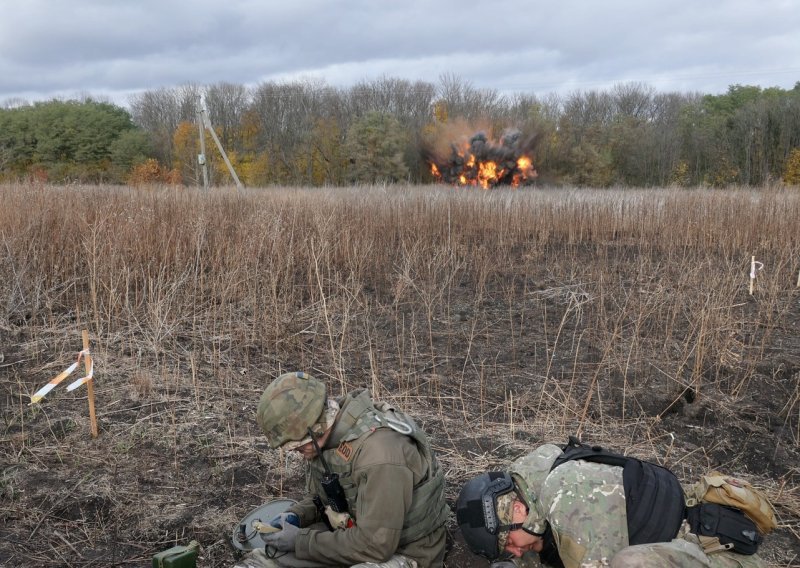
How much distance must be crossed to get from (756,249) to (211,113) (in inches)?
1151

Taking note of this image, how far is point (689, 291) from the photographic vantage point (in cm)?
633

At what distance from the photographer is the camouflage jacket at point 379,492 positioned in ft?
6.46

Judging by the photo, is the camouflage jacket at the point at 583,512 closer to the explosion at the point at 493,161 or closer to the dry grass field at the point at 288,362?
the dry grass field at the point at 288,362

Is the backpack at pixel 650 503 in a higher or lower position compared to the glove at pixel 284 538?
higher

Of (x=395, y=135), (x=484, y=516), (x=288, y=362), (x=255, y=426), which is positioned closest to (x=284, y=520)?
(x=484, y=516)

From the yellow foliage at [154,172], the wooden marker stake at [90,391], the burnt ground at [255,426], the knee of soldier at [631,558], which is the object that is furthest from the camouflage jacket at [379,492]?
the yellow foliage at [154,172]

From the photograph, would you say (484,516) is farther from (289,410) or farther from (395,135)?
(395,135)

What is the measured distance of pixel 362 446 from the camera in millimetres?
2023

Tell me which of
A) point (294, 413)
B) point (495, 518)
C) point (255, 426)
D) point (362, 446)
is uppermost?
Result: point (294, 413)

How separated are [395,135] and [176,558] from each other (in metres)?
25.4

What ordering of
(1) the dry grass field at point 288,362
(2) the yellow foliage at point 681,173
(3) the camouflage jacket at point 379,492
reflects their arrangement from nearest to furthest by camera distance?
(3) the camouflage jacket at point 379,492 < (1) the dry grass field at point 288,362 < (2) the yellow foliage at point 681,173

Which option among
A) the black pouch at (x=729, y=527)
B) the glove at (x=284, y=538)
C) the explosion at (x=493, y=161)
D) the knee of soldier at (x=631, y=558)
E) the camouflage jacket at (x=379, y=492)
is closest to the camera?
the knee of soldier at (x=631, y=558)

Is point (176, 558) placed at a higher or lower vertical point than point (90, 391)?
lower

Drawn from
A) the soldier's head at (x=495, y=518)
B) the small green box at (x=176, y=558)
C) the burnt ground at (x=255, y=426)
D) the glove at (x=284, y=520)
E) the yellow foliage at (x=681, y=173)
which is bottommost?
the burnt ground at (x=255, y=426)
